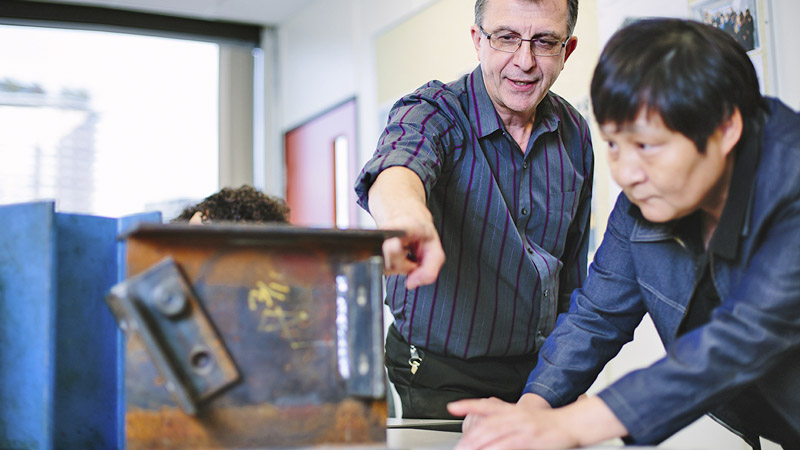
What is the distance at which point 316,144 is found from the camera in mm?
4852

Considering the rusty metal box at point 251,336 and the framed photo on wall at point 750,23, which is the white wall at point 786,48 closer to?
the framed photo on wall at point 750,23

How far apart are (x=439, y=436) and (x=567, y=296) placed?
0.58 meters

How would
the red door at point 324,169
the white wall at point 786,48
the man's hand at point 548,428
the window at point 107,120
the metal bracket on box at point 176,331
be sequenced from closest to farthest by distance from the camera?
the metal bracket on box at point 176,331 → the man's hand at point 548,428 → the white wall at point 786,48 → the red door at point 324,169 → the window at point 107,120

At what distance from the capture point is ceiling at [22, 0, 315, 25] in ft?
15.5

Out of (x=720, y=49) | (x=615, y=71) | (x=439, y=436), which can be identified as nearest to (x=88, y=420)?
(x=439, y=436)

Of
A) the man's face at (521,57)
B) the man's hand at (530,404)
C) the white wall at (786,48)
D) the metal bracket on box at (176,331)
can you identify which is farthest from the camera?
the white wall at (786,48)

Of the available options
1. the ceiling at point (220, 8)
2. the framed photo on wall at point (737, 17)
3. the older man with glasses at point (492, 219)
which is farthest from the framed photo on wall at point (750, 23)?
the ceiling at point (220, 8)

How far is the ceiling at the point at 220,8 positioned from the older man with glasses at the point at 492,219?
3505 mm

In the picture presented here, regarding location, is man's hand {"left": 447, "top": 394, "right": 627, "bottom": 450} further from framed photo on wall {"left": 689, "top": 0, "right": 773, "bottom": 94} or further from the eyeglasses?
framed photo on wall {"left": 689, "top": 0, "right": 773, "bottom": 94}

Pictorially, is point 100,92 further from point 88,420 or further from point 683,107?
point 683,107

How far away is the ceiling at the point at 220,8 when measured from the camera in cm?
471

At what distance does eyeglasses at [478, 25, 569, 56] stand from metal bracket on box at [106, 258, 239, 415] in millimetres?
944

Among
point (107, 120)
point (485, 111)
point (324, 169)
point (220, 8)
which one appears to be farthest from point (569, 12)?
point (107, 120)

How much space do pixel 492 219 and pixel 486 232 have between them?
0.10 feet
